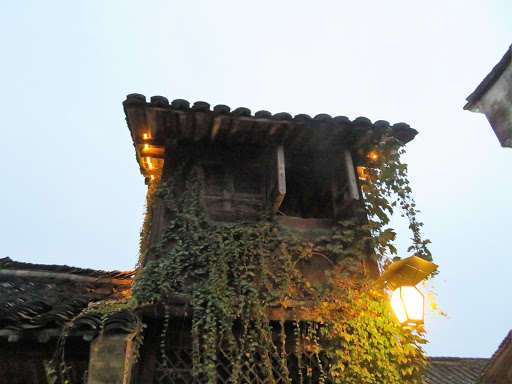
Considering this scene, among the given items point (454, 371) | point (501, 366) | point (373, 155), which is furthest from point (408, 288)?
point (454, 371)

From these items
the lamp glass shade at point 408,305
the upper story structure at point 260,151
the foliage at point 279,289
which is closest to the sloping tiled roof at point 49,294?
the foliage at point 279,289

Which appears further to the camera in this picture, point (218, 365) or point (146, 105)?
point (146, 105)

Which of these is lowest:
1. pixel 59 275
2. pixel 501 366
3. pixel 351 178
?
pixel 501 366

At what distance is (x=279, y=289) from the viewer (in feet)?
19.1

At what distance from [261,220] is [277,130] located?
1680 mm

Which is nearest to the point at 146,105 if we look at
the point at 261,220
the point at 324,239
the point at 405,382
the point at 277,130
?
the point at 277,130

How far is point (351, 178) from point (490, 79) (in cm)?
268

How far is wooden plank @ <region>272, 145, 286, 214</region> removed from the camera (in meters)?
6.38

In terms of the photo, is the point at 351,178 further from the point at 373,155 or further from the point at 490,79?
the point at 490,79

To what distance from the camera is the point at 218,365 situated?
5.43 metres

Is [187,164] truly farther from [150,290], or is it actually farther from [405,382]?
[405,382]

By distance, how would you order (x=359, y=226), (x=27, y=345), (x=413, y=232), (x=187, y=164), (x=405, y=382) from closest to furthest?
1. (x=27, y=345)
2. (x=405, y=382)
3. (x=413, y=232)
4. (x=359, y=226)
5. (x=187, y=164)

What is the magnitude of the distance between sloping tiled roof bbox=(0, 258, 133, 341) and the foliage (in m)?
0.99

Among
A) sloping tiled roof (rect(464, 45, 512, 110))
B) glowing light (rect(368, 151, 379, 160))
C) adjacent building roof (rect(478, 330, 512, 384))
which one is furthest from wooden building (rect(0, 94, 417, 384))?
adjacent building roof (rect(478, 330, 512, 384))
